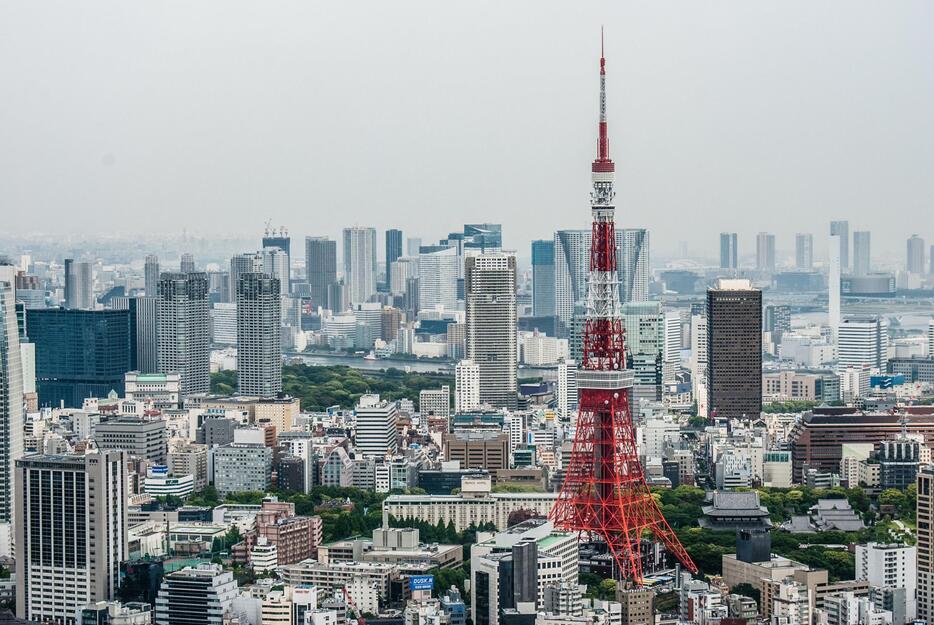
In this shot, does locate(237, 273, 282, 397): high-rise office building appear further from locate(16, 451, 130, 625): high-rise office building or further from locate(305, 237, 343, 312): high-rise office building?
locate(16, 451, 130, 625): high-rise office building

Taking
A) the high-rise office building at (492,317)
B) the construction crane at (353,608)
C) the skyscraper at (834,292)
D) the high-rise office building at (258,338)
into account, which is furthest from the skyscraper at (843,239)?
the construction crane at (353,608)

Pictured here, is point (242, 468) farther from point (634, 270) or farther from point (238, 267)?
point (634, 270)

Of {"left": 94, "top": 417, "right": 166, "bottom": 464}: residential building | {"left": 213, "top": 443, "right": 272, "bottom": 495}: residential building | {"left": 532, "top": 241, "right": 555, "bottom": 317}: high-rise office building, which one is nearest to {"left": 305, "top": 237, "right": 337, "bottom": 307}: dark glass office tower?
{"left": 532, "top": 241, "right": 555, "bottom": 317}: high-rise office building

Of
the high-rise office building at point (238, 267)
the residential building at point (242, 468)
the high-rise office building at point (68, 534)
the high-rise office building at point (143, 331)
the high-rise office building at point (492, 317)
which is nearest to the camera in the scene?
the high-rise office building at point (68, 534)

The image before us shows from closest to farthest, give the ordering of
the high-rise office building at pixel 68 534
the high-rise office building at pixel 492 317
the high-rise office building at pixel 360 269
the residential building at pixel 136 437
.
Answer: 1. the high-rise office building at pixel 68 534
2. the residential building at pixel 136 437
3. the high-rise office building at pixel 492 317
4. the high-rise office building at pixel 360 269

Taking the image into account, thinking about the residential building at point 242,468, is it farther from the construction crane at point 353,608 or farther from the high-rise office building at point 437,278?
the high-rise office building at point 437,278

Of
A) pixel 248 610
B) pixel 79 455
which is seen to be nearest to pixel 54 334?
pixel 79 455
